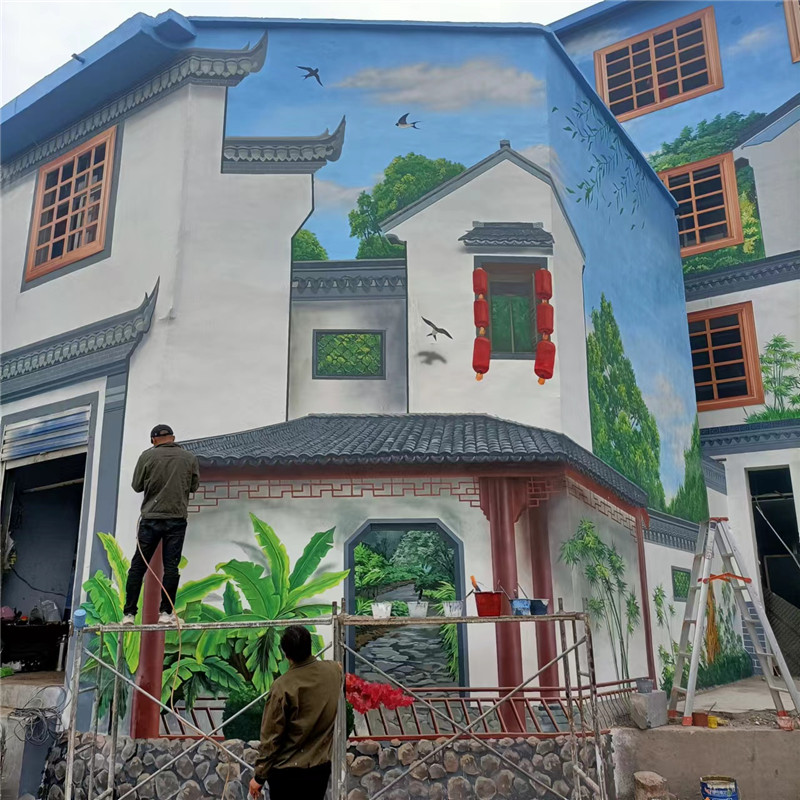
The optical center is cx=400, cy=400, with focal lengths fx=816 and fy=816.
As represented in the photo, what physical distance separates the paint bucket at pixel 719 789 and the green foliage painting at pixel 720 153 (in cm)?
844

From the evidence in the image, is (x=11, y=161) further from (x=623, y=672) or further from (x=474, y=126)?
(x=623, y=672)

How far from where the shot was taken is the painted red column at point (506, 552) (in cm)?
738

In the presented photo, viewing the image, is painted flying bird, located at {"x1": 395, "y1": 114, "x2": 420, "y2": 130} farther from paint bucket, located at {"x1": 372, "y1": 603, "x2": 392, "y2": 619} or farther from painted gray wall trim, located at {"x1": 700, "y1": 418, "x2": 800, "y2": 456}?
painted gray wall trim, located at {"x1": 700, "y1": 418, "x2": 800, "y2": 456}

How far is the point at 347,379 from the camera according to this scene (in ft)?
28.7

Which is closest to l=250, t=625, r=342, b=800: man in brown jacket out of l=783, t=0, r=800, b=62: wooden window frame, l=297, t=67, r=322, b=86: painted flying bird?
l=297, t=67, r=322, b=86: painted flying bird

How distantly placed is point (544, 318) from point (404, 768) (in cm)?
461

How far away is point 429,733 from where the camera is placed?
712 cm

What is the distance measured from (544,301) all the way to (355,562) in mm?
3383

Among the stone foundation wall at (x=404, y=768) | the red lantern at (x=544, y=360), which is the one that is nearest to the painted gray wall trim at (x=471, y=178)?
the red lantern at (x=544, y=360)

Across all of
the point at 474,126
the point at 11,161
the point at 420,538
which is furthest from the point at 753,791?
the point at 11,161

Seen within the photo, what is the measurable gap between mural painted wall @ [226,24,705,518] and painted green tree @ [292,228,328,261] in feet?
0.05

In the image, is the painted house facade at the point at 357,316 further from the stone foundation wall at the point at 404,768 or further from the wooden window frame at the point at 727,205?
the wooden window frame at the point at 727,205

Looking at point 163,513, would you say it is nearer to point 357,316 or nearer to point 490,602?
point 490,602

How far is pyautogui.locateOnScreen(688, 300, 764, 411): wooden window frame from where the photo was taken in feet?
40.0
